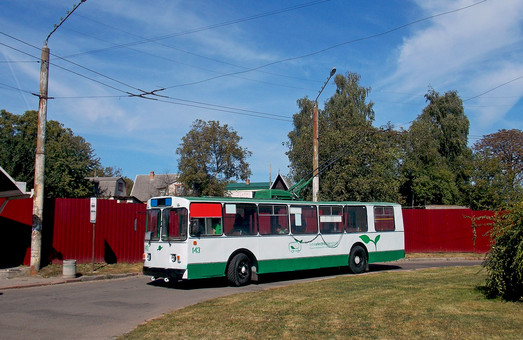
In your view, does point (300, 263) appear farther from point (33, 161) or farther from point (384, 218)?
point (33, 161)

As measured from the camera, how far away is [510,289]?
9.50 m

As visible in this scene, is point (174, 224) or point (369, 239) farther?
point (369, 239)

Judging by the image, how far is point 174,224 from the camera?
1438cm

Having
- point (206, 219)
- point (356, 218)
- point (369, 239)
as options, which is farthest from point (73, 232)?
point (369, 239)

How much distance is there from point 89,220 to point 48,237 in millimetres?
1590

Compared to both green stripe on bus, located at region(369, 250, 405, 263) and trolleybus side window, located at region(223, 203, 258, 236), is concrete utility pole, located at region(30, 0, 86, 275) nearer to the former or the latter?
trolleybus side window, located at region(223, 203, 258, 236)

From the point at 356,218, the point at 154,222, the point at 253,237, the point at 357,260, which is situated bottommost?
the point at 357,260

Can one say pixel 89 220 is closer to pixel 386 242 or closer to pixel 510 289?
pixel 386 242

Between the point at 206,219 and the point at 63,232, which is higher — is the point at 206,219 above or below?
above

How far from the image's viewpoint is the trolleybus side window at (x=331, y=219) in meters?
17.7

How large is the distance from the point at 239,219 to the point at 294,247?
2.50 metres

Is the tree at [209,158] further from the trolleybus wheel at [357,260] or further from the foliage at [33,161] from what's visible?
the trolleybus wheel at [357,260]

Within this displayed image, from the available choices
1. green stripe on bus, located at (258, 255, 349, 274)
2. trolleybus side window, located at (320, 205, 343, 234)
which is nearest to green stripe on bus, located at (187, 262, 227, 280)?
green stripe on bus, located at (258, 255, 349, 274)

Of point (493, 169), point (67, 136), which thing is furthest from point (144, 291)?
point (67, 136)
